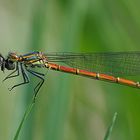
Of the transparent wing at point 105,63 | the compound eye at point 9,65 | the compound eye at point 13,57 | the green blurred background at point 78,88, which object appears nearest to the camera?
the green blurred background at point 78,88

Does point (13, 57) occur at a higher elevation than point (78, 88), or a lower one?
higher

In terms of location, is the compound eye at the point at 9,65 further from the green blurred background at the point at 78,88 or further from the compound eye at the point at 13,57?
the green blurred background at the point at 78,88

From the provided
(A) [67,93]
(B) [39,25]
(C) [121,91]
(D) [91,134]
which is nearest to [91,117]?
(D) [91,134]

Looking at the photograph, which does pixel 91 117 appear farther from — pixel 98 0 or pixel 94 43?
pixel 98 0

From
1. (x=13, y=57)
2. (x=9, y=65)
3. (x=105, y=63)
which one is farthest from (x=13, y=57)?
(x=105, y=63)

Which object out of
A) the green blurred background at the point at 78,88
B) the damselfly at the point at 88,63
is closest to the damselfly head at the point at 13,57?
the damselfly at the point at 88,63

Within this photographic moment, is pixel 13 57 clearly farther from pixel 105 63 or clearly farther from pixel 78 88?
pixel 105 63
